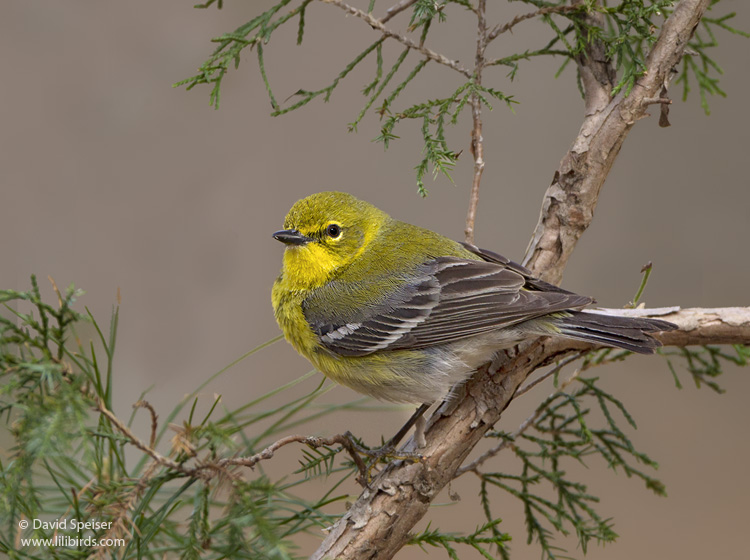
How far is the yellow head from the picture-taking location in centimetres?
272

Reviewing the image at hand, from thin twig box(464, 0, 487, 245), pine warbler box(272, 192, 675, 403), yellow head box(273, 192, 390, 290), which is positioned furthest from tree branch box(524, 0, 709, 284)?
yellow head box(273, 192, 390, 290)

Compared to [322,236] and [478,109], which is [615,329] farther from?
[322,236]

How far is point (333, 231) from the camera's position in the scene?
9.09 feet

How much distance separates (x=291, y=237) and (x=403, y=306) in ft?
1.56

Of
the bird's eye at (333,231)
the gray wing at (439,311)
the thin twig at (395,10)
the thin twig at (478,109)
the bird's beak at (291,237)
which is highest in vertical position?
the thin twig at (395,10)

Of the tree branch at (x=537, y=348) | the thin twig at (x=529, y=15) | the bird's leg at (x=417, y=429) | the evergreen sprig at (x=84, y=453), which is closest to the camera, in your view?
the evergreen sprig at (x=84, y=453)

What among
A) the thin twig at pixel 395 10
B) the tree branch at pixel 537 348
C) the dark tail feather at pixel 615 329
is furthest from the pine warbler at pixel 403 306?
the thin twig at pixel 395 10

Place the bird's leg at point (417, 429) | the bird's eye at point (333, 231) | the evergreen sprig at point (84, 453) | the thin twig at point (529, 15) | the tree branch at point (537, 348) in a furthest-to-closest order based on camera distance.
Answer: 1. the bird's eye at point (333, 231)
2. the thin twig at point (529, 15)
3. the bird's leg at point (417, 429)
4. the tree branch at point (537, 348)
5. the evergreen sprig at point (84, 453)

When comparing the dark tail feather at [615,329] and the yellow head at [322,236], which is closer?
A: the dark tail feather at [615,329]

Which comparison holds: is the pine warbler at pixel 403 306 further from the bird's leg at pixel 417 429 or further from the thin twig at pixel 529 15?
the thin twig at pixel 529 15

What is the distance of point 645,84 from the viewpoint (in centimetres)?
273

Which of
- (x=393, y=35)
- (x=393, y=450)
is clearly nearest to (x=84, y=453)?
(x=393, y=450)

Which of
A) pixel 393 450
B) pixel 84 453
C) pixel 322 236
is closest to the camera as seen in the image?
pixel 84 453

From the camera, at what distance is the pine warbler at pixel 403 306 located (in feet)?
8.05
